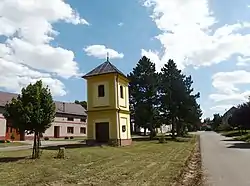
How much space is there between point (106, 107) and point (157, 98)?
80.5ft

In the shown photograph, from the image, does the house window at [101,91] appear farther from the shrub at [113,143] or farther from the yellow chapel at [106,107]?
the shrub at [113,143]

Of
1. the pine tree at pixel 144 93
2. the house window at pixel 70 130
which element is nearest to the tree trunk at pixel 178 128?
the pine tree at pixel 144 93

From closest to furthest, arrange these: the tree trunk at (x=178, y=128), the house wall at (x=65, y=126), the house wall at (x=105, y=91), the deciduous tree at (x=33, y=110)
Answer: the deciduous tree at (x=33, y=110) < the house wall at (x=105, y=91) < the house wall at (x=65, y=126) < the tree trunk at (x=178, y=128)

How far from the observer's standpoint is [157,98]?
182 ft

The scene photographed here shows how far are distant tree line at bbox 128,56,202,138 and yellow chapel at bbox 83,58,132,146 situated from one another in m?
20.2

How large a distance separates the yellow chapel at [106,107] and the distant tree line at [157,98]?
2017cm

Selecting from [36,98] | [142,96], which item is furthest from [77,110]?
[36,98]

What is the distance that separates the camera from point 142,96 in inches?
2143

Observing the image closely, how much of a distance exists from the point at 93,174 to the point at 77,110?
5805 cm

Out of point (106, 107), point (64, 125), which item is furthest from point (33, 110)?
point (64, 125)

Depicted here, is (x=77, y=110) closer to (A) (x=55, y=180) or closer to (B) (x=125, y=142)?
(B) (x=125, y=142)

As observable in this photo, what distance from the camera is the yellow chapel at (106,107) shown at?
31688mm

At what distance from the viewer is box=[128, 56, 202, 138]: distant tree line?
176ft

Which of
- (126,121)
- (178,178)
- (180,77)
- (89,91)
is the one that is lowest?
(178,178)
